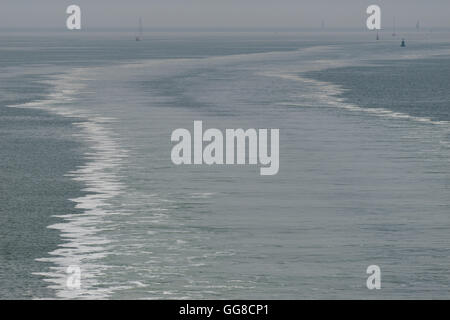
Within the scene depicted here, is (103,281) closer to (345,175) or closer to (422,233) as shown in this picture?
(422,233)

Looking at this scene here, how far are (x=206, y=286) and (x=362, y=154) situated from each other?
15.7 metres

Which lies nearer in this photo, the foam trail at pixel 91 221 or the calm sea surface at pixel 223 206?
the foam trail at pixel 91 221

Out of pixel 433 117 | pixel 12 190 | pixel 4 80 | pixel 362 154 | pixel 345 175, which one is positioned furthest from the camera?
pixel 4 80

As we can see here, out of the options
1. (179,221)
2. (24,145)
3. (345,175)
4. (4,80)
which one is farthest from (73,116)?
(4,80)

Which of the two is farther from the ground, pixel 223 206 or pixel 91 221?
pixel 91 221

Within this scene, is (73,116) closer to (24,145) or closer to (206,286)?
(24,145)

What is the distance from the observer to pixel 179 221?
20531 millimetres

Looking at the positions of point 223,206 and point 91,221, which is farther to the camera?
point 223,206

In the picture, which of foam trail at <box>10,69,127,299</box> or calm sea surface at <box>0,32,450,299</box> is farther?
calm sea surface at <box>0,32,450,299</box>

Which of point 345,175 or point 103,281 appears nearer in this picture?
point 103,281

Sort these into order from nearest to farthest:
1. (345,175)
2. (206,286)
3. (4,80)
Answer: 1. (206,286)
2. (345,175)
3. (4,80)

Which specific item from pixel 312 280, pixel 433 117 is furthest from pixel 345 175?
pixel 433 117
